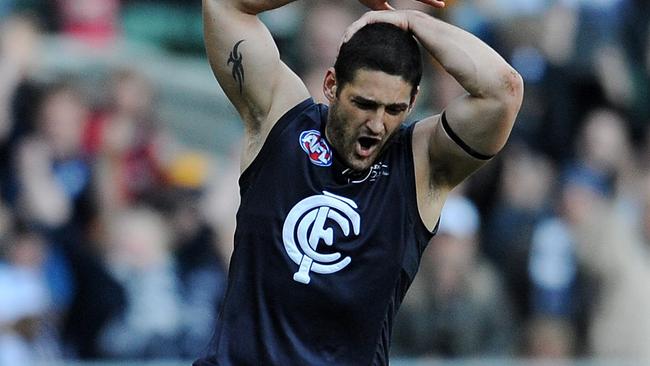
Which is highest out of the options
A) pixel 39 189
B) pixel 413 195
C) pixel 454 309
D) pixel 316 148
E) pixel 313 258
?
pixel 316 148

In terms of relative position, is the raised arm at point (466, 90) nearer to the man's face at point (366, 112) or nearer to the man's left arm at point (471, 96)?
the man's left arm at point (471, 96)

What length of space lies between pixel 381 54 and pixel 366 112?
23cm

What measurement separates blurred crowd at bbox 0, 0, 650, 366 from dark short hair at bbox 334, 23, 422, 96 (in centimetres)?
466

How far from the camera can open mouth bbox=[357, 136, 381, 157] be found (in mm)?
5840

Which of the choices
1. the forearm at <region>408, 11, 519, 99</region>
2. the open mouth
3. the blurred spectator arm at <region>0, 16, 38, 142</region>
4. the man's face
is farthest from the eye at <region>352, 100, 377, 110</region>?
the blurred spectator arm at <region>0, 16, 38, 142</region>

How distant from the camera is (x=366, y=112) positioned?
578cm

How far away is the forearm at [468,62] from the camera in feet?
19.5

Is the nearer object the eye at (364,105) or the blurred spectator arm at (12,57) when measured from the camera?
the eye at (364,105)

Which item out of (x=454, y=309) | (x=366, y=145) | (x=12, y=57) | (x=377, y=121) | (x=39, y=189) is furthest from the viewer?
(x=12, y=57)

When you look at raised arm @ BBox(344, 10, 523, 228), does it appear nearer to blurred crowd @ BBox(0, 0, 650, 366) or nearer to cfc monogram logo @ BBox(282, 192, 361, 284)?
cfc monogram logo @ BBox(282, 192, 361, 284)

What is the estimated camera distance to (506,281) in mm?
11500

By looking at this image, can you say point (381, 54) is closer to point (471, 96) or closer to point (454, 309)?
point (471, 96)

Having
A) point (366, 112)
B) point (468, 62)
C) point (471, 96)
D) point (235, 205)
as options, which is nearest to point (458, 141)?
point (471, 96)

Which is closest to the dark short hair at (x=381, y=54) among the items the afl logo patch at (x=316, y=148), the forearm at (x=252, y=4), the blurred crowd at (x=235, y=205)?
the afl logo patch at (x=316, y=148)
